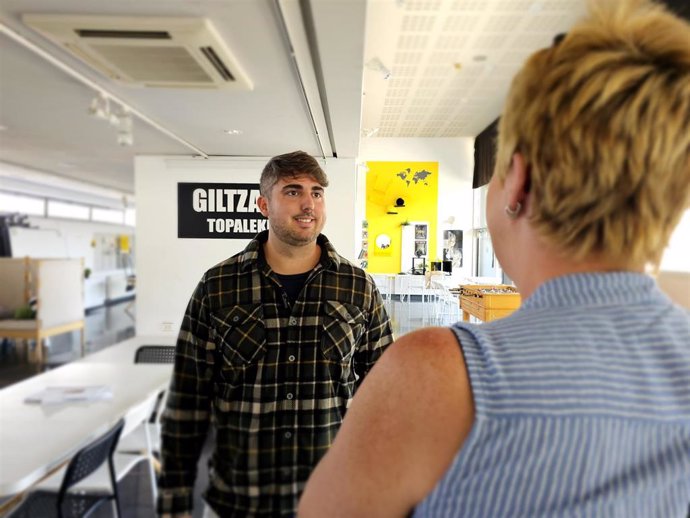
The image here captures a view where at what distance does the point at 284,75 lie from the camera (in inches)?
85.8

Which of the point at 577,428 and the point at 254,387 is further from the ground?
Answer: the point at 577,428

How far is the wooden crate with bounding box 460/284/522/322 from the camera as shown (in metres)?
3.75

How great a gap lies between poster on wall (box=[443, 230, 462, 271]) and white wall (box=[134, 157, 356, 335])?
3.53 metres

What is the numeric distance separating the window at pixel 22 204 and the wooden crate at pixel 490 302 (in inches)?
339

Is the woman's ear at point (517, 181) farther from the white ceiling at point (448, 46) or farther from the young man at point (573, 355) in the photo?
the white ceiling at point (448, 46)

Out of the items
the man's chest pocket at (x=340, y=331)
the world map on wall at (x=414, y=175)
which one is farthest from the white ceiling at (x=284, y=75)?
the world map on wall at (x=414, y=175)

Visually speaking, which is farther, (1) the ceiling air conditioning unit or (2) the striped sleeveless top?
(1) the ceiling air conditioning unit

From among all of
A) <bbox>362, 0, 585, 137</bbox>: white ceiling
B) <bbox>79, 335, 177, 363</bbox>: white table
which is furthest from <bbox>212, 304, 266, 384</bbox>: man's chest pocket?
<bbox>79, 335, 177, 363</bbox>: white table

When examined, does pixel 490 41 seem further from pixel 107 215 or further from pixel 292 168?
pixel 107 215

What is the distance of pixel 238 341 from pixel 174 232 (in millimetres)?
3465

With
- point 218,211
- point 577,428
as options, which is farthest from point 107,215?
point 577,428

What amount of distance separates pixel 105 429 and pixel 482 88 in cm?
394

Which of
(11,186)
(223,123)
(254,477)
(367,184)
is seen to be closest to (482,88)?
(223,123)

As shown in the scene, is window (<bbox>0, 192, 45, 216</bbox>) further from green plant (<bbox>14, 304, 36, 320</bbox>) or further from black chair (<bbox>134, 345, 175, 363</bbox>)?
black chair (<bbox>134, 345, 175, 363</bbox>)
